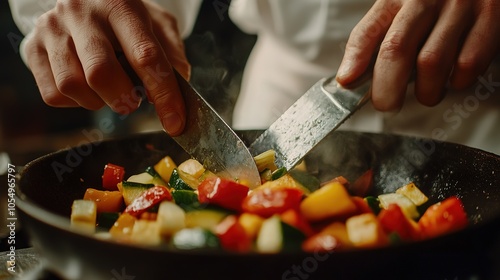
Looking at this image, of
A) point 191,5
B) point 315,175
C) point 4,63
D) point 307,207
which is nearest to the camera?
point 307,207

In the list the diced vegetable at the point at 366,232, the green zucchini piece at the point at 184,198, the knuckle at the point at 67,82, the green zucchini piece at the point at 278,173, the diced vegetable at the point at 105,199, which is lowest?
the diced vegetable at the point at 105,199

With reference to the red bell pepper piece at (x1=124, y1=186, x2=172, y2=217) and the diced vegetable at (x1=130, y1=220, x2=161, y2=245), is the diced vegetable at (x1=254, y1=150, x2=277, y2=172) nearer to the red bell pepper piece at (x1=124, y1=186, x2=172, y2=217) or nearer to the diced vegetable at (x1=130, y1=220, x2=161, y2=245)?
the red bell pepper piece at (x1=124, y1=186, x2=172, y2=217)

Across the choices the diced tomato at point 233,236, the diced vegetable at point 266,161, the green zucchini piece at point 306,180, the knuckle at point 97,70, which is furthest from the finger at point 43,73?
the diced tomato at point 233,236

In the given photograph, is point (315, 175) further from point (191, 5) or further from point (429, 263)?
point (191, 5)

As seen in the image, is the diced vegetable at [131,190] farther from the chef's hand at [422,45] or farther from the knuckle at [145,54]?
the chef's hand at [422,45]

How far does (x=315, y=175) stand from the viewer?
5.37ft

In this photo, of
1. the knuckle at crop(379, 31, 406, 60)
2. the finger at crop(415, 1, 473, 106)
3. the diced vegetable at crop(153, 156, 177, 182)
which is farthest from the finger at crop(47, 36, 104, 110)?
the finger at crop(415, 1, 473, 106)

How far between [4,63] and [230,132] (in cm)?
392

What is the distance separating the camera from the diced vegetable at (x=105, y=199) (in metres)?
1.33

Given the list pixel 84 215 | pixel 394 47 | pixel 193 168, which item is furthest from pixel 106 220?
pixel 394 47

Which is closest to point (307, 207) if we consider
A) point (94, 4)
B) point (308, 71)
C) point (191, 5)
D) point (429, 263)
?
point (429, 263)

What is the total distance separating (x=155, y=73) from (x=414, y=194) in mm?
739

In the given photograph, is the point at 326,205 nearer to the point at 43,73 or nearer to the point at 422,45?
the point at 422,45

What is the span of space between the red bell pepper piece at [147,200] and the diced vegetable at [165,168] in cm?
29
